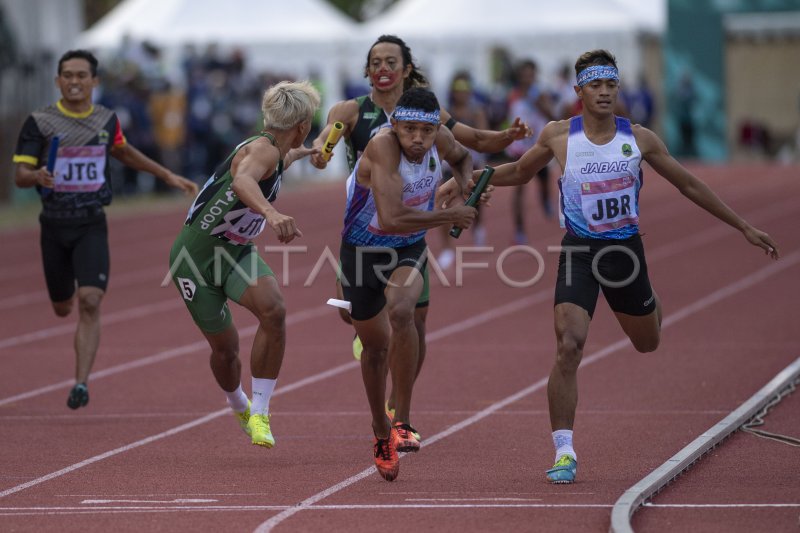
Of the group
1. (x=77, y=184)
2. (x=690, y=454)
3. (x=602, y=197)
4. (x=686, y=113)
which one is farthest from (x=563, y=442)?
(x=686, y=113)

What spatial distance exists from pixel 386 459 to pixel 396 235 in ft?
3.86

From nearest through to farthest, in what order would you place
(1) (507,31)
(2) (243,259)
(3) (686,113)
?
1. (2) (243,259)
2. (1) (507,31)
3. (3) (686,113)

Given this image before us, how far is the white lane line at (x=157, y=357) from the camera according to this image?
10.9 meters

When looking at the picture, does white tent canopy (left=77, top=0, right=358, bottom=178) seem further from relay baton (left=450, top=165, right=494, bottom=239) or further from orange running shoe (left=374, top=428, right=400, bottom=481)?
orange running shoe (left=374, top=428, right=400, bottom=481)

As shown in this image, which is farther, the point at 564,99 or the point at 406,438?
the point at 564,99

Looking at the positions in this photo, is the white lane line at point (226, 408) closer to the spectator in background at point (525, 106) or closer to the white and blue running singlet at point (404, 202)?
the white and blue running singlet at point (404, 202)

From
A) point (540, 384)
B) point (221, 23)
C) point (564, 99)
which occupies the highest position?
point (540, 384)

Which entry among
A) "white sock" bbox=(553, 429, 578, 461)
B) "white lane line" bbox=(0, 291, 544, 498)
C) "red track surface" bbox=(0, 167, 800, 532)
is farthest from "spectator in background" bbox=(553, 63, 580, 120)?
"white sock" bbox=(553, 429, 578, 461)

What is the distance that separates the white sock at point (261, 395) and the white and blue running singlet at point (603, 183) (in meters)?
1.82

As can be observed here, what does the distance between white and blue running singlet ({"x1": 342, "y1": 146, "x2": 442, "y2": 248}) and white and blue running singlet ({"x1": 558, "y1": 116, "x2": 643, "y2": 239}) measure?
2.28 feet

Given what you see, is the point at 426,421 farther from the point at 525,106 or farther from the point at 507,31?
the point at 507,31

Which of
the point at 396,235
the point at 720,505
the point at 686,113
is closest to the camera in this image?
the point at 720,505

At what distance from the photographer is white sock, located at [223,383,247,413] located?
8539mm

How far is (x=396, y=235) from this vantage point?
802 centimetres
